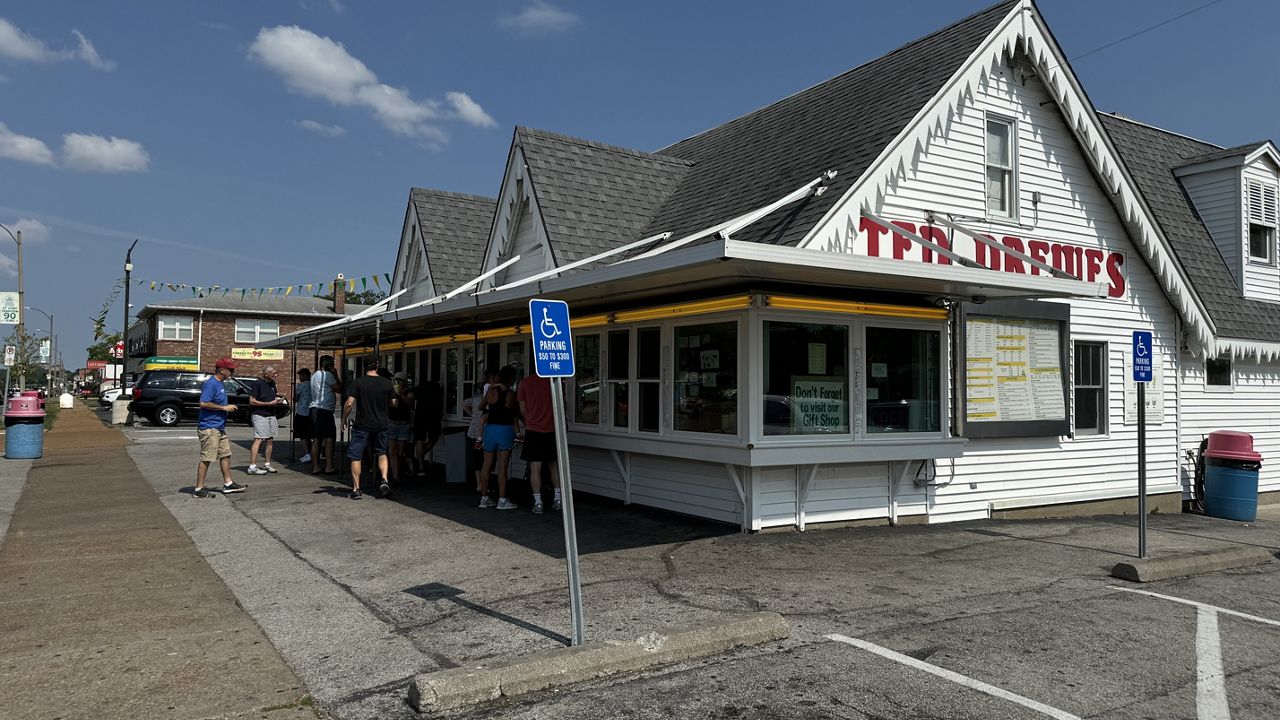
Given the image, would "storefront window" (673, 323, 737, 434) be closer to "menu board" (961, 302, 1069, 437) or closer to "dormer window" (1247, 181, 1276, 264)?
"menu board" (961, 302, 1069, 437)

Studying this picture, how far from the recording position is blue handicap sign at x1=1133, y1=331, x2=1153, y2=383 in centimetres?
877

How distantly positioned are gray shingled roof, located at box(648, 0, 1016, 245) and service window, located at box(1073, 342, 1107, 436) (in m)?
4.43

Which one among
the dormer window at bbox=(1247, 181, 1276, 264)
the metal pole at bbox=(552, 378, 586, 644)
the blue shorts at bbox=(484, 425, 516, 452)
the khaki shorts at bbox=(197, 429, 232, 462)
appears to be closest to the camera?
the metal pole at bbox=(552, 378, 586, 644)

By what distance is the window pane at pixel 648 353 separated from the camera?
416 inches

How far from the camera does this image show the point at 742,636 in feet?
18.6

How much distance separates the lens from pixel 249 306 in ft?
157

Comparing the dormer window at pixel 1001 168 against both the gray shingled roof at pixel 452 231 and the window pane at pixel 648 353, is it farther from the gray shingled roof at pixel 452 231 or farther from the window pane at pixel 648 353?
the gray shingled roof at pixel 452 231

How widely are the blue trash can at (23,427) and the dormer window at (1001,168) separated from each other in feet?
56.6

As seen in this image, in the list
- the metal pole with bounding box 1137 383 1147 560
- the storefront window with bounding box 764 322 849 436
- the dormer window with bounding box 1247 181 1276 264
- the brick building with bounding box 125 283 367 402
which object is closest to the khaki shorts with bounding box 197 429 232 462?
the storefront window with bounding box 764 322 849 436

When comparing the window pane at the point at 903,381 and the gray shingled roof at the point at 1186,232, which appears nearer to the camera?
the window pane at the point at 903,381

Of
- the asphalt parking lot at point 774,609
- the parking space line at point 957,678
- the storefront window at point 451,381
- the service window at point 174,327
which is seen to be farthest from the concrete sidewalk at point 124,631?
the service window at point 174,327

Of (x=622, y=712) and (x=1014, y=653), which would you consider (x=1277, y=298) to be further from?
(x=622, y=712)

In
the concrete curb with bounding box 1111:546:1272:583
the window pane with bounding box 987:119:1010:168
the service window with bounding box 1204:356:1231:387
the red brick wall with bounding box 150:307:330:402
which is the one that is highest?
the window pane with bounding box 987:119:1010:168

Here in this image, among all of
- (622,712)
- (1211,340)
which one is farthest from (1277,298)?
(622,712)
